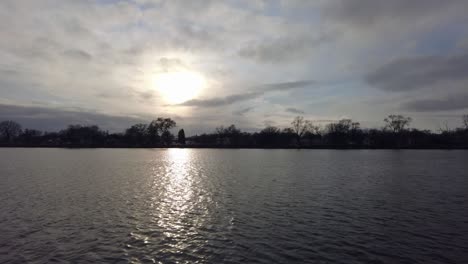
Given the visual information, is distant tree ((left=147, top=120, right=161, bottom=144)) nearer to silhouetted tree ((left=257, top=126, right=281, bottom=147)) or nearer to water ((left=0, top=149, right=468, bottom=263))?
silhouetted tree ((left=257, top=126, right=281, bottom=147))

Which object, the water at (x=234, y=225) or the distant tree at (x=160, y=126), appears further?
the distant tree at (x=160, y=126)

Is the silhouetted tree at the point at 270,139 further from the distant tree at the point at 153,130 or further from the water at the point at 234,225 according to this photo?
the water at the point at 234,225

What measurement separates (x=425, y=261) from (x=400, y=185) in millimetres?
24276

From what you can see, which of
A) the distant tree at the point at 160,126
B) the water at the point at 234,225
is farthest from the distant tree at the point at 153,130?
the water at the point at 234,225

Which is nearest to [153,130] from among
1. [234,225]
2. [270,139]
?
[270,139]

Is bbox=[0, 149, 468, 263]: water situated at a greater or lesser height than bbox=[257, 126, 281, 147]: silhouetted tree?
lesser

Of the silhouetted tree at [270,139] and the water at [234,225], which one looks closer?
the water at [234,225]

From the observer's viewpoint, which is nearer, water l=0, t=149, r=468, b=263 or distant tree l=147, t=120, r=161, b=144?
water l=0, t=149, r=468, b=263

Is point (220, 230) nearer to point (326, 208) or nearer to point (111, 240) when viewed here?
point (111, 240)

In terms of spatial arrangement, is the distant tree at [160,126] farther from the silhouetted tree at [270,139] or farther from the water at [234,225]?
the water at [234,225]

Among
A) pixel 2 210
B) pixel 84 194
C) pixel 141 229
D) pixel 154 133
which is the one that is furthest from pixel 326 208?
pixel 154 133

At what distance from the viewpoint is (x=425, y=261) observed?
12625 mm

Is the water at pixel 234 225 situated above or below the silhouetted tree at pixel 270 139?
below

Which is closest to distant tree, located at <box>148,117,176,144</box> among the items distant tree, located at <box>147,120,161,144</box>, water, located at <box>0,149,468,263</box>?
distant tree, located at <box>147,120,161,144</box>
